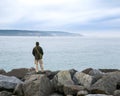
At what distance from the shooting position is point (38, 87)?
54.0 ft

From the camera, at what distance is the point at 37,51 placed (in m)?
21.5

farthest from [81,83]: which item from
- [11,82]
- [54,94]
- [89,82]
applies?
[11,82]

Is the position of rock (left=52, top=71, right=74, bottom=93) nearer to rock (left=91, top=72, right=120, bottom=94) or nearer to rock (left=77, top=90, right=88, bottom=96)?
rock (left=77, top=90, right=88, bottom=96)

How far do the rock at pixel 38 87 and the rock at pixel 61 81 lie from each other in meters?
0.32

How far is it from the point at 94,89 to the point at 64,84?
1632 millimetres

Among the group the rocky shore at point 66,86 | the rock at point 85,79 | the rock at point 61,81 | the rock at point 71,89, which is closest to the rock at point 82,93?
the rocky shore at point 66,86

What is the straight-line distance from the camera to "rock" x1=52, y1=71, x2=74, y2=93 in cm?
1712

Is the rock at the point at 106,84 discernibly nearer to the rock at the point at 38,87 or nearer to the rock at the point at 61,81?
the rock at the point at 61,81

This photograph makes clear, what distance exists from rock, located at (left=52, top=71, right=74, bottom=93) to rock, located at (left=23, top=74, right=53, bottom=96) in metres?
0.32

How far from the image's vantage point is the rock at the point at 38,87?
54.0 feet

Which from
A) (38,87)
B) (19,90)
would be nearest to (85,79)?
(38,87)

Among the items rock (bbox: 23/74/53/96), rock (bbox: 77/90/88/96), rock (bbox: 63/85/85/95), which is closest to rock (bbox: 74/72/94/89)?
rock (bbox: 63/85/85/95)

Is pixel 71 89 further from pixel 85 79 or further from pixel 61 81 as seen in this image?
pixel 85 79

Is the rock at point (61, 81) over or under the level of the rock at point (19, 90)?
over
